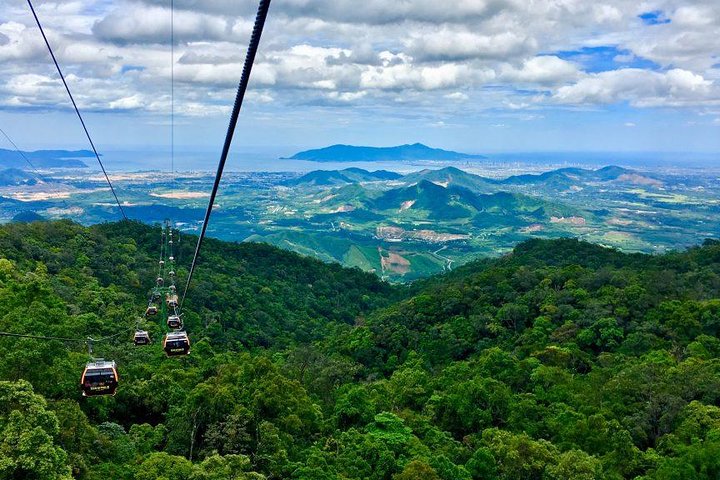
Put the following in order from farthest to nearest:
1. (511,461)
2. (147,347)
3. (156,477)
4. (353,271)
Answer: (353,271), (147,347), (511,461), (156,477)

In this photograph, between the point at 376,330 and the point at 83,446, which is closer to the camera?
the point at 83,446

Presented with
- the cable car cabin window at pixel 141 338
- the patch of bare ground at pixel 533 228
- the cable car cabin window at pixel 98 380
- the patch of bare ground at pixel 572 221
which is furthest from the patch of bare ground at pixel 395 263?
the cable car cabin window at pixel 98 380

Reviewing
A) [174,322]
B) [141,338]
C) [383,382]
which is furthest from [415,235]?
[141,338]

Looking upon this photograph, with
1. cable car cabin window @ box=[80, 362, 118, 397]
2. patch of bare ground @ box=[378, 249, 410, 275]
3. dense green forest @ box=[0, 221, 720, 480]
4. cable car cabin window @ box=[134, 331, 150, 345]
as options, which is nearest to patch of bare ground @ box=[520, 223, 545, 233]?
patch of bare ground @ box=[378, 249, 410, 275]

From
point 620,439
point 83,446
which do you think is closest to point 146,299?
point 83,446

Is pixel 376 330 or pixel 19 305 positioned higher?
pixel 19 305

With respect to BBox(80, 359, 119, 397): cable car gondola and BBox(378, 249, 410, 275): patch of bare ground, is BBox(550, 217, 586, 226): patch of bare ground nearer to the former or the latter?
BBox(378, 249, 410, 275): patch of bare ground

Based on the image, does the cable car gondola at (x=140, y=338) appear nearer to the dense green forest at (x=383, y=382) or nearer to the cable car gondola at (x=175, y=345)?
the dense green forest at (x=383, y=382)

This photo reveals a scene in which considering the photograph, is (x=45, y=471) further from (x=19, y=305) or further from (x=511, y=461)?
(x=511, y=461)
